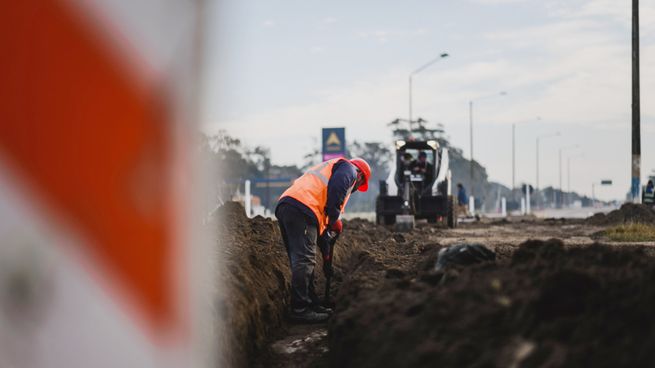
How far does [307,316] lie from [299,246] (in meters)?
0.68

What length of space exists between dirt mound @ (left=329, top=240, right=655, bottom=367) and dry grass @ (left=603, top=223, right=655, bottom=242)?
1121 centimetres

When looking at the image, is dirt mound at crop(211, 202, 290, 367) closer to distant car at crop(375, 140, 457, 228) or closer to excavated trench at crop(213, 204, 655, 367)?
excavated trench at crop(213, 204, 655, 367)

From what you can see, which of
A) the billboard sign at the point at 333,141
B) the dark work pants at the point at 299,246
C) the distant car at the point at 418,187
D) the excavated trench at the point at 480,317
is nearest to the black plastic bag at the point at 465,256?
the excavated trench at the point at 480,317

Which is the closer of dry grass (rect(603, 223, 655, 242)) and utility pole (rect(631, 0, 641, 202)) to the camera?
dry grass (rect(603, 223, 655, 242))

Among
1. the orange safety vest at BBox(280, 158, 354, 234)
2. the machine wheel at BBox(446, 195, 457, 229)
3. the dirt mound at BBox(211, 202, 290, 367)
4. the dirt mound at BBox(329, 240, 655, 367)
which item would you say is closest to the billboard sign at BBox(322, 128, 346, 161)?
the machine wheel at BBox(446, 195, 457, 229)

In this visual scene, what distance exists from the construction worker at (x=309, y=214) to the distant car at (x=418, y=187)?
15.7 m

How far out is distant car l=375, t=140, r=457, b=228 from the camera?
23297 mm

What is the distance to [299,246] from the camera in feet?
23.8

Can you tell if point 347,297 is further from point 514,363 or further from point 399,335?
point 514,363

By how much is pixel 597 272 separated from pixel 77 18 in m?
3.11

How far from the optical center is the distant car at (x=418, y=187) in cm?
2330

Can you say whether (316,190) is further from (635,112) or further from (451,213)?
(635,112)

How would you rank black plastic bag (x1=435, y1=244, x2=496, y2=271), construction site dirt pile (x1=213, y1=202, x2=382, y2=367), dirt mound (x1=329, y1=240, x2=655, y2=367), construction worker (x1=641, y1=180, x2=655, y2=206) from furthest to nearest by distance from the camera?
construction worker (x1=641, y1=180, x2=655, y2=206)
black plastic bag (x1=435, y1=244, x2=496, y2=271)
construction site dirt pile (x1=213, y1=202, x2=382, y2=367)
dirt mound (x1=329, y1=240, x2=655, y2=367)

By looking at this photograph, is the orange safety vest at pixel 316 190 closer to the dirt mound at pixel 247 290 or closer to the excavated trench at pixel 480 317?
the dirt mound at pixel 247 290
